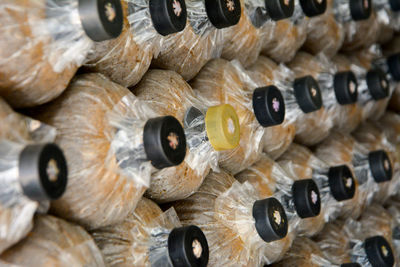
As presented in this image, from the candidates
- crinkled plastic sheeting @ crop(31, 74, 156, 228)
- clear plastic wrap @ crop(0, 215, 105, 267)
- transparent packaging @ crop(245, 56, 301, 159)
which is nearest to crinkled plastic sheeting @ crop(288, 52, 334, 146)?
transparent packaging @ crop(245, 56, 301, 159)

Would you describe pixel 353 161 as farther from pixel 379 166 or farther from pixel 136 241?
pixel 136 241

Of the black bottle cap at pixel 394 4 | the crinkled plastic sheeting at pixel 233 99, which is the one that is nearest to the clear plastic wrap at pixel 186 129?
the crinkled plastic sheeting at pixel 233 99

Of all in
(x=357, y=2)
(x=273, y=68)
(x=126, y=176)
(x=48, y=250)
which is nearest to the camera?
(x=48, y=250)

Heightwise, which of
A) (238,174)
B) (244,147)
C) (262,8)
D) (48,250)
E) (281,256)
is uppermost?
(262,8)

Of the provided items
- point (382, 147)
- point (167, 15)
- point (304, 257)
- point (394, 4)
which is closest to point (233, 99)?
point (167, 15)

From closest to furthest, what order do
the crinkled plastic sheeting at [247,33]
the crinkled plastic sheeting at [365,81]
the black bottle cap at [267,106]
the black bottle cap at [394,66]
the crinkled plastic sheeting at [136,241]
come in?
the crinkled plastic sheeting at [136,241]
the black bottle cap at [267,106]
the crinkled plastic sheeting at [247,33]
the crinkled plastic sheeting at [365,81]
the black bottle cap at [394,66]

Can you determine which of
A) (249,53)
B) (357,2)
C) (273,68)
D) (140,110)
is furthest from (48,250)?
(357,2)

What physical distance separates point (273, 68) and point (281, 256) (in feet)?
1.65

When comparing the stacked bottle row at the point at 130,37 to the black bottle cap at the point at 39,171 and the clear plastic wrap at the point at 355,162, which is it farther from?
the clear plastic wrap at the point at 355,162

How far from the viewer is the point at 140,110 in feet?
2.80

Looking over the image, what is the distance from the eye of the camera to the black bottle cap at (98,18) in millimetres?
735

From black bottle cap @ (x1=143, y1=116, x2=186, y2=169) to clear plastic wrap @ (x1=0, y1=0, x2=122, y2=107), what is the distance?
0.15m

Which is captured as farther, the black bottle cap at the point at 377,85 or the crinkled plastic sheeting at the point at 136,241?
the black bottle cap at the point at 377,85

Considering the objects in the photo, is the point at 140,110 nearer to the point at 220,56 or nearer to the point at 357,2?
the point at 220,56
